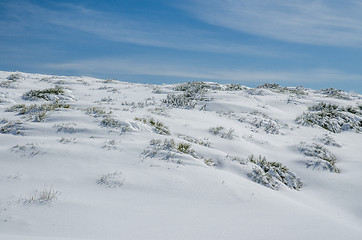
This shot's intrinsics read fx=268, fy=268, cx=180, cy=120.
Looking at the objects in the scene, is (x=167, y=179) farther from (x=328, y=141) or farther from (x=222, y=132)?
(x=328, y=141)

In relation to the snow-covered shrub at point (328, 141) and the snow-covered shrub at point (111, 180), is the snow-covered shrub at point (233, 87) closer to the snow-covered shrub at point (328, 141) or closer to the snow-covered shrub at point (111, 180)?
the snow-covered shrub at point (328, 141)

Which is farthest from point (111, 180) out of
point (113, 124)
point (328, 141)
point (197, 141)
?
point (328, 141)

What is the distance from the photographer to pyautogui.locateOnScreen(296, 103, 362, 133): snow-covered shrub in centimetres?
1379

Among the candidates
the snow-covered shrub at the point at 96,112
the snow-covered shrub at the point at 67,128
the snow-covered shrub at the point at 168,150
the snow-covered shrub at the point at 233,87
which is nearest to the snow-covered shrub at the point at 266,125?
the snow-covered shrub at the point at 168,150

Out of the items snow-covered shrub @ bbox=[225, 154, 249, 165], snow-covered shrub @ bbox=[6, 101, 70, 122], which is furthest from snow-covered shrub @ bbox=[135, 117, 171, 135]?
snow-covered shrub @ bbox=[6, 101, 70, 122]

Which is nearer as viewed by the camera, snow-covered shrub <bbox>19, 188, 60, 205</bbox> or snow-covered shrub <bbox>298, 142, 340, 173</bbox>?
snow-covered shrub <bbox>19, 188, 60, 205</bbox>

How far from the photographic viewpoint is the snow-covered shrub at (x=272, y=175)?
686cm

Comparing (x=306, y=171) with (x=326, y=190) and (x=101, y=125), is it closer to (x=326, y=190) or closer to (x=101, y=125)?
(x=326, y=190)

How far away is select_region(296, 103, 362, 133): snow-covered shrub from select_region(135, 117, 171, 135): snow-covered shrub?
8070mm

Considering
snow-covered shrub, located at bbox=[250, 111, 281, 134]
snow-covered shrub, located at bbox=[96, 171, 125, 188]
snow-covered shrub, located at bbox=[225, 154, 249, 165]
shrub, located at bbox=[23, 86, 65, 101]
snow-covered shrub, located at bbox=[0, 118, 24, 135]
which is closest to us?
snow-covered shrub, located at bbox=[96, 171, 125, 188]

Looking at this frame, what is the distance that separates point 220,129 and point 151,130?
2717mm

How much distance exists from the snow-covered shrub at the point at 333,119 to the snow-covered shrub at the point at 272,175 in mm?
6775

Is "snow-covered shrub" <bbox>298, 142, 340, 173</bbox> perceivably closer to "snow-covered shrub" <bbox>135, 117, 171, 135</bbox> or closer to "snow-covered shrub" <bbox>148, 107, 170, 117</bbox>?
"snow-covered shrub" <bbox>135, 117, 171, 135</bbox>

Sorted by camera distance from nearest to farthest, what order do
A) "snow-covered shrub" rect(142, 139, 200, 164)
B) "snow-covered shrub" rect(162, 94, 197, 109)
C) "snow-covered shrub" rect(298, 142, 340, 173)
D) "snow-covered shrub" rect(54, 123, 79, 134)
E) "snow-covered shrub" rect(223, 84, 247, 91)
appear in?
"snow-covered shrub" rect(142, 139, 200, 164), "snow-covered shrub" rect(54, 123, 79, 134), "snow-covered shrub" rect(298, 142, 340, 173), "snow-covered shrub" rect(162, 94, 197, 109), "snow-covered shrub" rect(223, 84, 247, 91)
